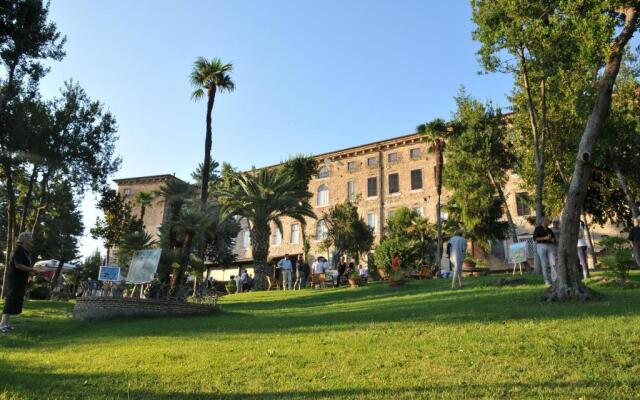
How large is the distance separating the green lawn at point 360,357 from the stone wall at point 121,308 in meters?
2.66

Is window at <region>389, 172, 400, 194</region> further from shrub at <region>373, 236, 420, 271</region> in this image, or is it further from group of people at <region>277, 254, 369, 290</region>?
group of people at <region>277, 254, 369, 290</region>

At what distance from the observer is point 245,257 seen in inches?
2060

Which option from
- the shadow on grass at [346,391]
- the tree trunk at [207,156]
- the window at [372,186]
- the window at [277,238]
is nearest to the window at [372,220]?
the window at [372,186]

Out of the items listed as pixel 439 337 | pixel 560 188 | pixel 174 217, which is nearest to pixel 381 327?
pixel 439 337

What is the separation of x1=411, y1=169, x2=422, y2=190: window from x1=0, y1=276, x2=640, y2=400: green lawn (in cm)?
3504

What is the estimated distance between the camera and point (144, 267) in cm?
1423

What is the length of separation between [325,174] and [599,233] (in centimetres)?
2484

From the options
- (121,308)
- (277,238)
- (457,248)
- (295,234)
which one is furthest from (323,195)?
(121,308)

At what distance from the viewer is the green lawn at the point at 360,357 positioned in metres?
4.24

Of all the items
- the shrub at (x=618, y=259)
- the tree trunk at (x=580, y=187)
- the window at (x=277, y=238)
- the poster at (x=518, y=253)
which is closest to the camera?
the tree trunk at (x=580, y=187)

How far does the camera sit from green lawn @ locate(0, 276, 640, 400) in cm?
424

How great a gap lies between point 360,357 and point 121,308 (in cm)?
861

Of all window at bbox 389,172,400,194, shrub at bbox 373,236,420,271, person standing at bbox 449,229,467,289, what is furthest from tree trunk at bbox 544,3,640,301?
window at bbox 389,172,400,194

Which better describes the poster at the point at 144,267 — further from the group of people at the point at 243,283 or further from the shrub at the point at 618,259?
the group of people at the point at 243,283
